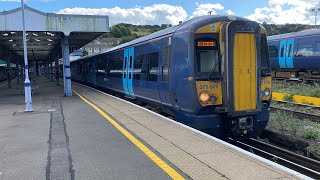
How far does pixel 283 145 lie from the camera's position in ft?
31.2

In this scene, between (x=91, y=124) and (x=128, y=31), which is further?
A: (x=128, y=31)

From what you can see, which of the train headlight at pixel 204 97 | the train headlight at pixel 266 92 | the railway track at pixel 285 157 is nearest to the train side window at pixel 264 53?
the train headlight at pixel 266 92

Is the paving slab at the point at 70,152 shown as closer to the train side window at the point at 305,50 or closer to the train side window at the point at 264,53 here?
the train side window at the point at 264,53

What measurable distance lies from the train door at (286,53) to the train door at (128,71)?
46.3 feet

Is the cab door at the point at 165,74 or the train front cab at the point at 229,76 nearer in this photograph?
the train front cab at the point at 229,76

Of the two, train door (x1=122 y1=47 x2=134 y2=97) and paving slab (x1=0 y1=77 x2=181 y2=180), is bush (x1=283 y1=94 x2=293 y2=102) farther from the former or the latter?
paving slab (x1=0 y1=77 x2=181 y2=180)

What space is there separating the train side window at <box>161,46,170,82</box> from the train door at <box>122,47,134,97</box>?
4.01 meters

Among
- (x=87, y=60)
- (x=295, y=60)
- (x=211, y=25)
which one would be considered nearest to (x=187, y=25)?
(x=211, y=25)

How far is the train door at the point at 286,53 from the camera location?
2489cm

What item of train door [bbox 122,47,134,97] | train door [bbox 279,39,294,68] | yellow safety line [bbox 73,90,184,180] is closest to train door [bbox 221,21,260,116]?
yellow safety line [bbox 73,90,184,180]

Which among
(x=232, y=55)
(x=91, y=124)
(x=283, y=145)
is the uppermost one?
(x=232, y=55)

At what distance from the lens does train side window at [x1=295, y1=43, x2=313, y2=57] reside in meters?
22.8

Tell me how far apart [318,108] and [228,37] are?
7296 mm

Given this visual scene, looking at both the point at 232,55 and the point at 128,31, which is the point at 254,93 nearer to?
the point at 232,55
